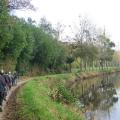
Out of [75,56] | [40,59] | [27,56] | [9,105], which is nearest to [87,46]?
[75,56]

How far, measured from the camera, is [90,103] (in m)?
39.4

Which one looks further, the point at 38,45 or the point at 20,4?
the point at 38,45

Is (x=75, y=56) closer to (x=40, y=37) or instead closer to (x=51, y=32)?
(x=51, y=32)

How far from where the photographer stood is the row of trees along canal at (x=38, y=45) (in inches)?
1659

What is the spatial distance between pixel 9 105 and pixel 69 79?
40.9 meters

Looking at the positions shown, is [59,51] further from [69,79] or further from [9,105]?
[9,105]

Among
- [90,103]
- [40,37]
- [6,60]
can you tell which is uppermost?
[40,37]

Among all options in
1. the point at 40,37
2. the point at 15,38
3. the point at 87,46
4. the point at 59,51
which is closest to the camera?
the point at 15,38

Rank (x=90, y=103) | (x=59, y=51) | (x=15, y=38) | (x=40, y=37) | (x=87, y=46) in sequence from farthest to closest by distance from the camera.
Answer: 1. (x=87, y=46)
2. (x=59, y=51)
3. (x=40, y=37)
4. (x=15, y=38)
5. (x=90, y=103)

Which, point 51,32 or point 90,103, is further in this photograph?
point 51,32

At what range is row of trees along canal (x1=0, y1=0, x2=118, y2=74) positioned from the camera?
42.1 meters


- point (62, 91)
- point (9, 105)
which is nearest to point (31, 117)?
point (9, 105)

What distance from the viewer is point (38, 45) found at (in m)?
69.1

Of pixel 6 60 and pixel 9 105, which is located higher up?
pixel 6 60
